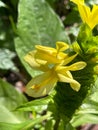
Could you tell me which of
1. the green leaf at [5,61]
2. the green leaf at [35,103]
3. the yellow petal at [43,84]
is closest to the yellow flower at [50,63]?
the yellow petal at [43,84]

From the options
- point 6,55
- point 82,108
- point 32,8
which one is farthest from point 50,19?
point 82,108

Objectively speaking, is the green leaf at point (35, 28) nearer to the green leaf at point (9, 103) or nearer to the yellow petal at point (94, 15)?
the green leaf at point (9, 103)

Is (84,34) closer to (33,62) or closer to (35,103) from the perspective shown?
(33,62)

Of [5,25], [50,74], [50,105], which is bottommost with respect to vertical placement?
[5,25]

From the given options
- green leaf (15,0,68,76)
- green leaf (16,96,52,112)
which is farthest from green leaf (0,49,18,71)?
green leaf (16,96,52,112)

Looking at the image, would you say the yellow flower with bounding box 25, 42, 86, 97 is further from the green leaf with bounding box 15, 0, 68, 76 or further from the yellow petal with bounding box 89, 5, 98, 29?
the green leaf with bounding box 15, 0, 68, 76

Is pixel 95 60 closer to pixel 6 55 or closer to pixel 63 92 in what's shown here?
pixel 63 92
